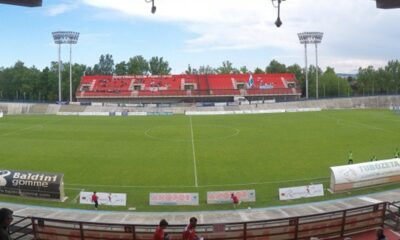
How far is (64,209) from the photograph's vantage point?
73.7 ft

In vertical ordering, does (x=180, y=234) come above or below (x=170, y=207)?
above

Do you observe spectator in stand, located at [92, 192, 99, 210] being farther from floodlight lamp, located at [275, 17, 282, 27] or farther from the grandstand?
the grandstand

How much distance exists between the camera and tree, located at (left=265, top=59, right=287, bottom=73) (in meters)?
152

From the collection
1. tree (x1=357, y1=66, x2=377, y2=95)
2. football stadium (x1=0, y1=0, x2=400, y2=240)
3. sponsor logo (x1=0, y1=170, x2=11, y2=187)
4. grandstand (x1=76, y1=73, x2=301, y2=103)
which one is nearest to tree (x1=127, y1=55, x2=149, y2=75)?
grandstand (x1=76, y1=73, x2=301, y2=103)

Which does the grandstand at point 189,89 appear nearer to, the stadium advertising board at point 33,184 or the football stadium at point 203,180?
the football stadium at point 203,180

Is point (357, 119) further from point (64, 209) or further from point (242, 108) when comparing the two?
point (64, 209)

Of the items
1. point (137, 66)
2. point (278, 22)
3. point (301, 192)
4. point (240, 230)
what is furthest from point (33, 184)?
point (137, 66)

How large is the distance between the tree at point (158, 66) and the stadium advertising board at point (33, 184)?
464 feet

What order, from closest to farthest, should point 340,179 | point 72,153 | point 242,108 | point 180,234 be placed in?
point 180,234 < point 340,179 < point 72,153 < point 242,108

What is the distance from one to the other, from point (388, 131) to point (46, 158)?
129 feet

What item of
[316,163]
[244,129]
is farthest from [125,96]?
[316,163]

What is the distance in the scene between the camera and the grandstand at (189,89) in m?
114

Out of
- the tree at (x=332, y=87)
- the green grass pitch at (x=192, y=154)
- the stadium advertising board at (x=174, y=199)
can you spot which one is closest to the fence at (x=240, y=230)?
the green grass pitch at (x=192, y=154)

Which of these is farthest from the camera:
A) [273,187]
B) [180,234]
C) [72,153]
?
[72,153]
